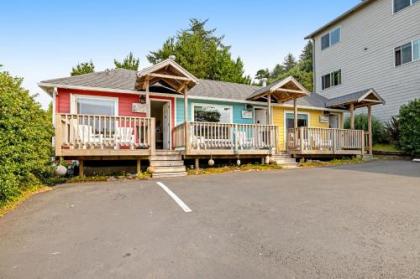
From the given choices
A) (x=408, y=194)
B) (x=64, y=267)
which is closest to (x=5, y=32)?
(x=64, y=267)

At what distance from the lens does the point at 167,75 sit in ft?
32.3

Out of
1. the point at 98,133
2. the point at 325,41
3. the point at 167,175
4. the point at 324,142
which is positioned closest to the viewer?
the point at 167,175

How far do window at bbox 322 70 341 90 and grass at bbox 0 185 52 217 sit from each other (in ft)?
64.6

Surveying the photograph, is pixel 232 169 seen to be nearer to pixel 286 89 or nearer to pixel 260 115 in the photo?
pixel 286 89

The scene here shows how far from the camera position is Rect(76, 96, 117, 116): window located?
1059 cm

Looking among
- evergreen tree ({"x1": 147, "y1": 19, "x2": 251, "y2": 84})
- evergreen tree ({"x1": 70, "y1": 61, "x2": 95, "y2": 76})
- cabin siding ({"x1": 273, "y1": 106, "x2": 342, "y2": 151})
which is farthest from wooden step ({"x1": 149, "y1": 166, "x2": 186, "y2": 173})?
evergreen tree ({"x1": 70, "y1": 61, "x2": 95, "y2": 76})

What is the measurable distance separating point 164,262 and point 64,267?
39.3 inches

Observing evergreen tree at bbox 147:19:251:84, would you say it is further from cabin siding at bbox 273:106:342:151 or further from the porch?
the porch

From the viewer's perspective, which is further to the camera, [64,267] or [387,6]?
[387,6]

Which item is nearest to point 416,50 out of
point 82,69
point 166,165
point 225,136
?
point 225,136

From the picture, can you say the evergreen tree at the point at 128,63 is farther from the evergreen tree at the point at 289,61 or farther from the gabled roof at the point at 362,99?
the evergreen tree at the point at 289,61

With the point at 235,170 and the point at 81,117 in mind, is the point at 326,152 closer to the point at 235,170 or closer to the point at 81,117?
the point at 235,170

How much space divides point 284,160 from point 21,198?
9594 mm

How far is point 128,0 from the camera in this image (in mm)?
12336
